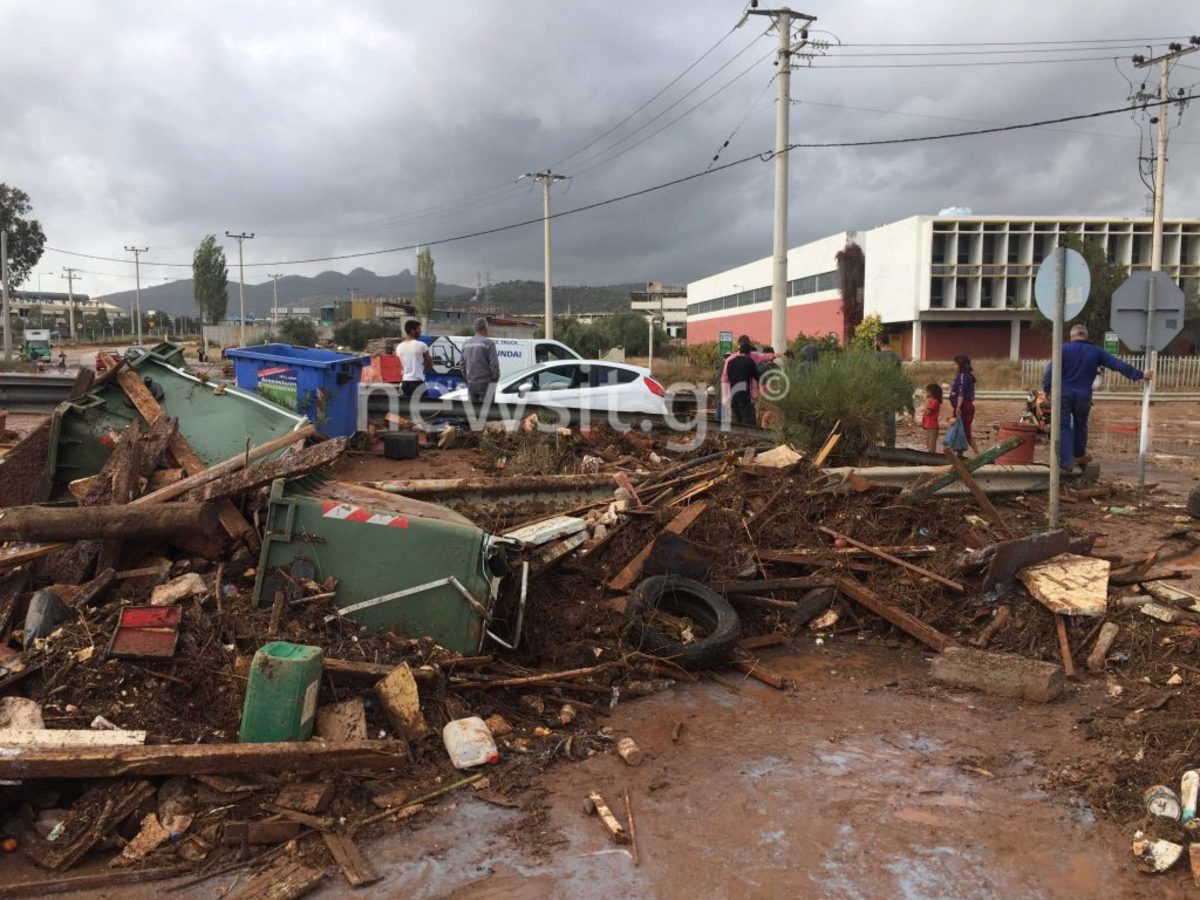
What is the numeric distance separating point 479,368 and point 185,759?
27.1 feet

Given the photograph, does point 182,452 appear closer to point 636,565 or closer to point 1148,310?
point 636,565

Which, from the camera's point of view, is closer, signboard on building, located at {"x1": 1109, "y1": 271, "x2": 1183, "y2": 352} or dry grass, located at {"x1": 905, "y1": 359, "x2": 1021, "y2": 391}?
signboard on building, located at {"x1": 1109, "y1": 271, "x2": 1183, "y2": 352}

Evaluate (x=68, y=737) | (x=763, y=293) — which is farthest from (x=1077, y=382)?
(x=763, y=293)

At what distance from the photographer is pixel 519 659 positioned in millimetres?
5137

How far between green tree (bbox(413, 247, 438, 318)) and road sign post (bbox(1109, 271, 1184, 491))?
78909 mm

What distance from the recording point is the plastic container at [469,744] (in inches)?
154

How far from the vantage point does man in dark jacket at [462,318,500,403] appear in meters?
11.3

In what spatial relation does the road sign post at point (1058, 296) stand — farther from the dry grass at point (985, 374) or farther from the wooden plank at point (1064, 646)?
the dry grass at point (985, 374)

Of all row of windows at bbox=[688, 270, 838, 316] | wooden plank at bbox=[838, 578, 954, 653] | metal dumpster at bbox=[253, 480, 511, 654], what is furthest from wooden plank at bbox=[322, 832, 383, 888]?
row of windows at bbox=[688, 270, 838, 316]

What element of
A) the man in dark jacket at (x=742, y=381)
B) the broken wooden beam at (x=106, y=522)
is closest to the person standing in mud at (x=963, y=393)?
the man in dark jacket at (x=742, y=381)

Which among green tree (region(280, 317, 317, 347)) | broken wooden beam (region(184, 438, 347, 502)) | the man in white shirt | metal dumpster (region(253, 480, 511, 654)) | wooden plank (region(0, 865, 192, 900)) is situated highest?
green tree (region(280, 317, 317, 347))

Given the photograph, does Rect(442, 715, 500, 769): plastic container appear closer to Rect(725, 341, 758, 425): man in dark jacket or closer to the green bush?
the green bush

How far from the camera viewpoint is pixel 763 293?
6719 centimetres

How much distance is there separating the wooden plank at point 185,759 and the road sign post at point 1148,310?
10159mm
